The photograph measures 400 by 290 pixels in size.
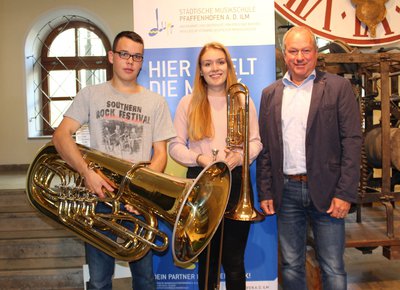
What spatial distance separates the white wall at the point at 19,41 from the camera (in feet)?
22.6

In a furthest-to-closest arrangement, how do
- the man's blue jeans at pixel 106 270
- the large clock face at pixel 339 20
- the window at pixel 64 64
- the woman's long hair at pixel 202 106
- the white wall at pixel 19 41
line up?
1. the window at pixel 64 64
2. the white wall at pixel 19 41
3. the large clock face at pixel 339 20
4. the woman's long hair at pixel 202 106
5. the man's blue jeans at pixel 106 270

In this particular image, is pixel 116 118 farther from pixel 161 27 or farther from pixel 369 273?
pixel 369 273

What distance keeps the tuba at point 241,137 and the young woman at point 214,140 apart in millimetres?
33

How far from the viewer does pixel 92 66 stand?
7.42 metres

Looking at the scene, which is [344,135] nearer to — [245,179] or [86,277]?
[245,179]

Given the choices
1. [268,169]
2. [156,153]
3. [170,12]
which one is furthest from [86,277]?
[170,12]

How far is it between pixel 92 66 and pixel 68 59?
1.46ft

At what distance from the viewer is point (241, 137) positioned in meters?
2.17

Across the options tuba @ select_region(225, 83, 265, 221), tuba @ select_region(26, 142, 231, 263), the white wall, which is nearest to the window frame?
the white wall

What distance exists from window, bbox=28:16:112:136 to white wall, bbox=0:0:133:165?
0.35 m

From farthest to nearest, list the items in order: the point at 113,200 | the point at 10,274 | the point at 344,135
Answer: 1. the point at 10,274
2. the point at 344,135
3. the point at 113,200

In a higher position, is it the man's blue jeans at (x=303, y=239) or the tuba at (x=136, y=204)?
the tuba at (x=136, y=204)

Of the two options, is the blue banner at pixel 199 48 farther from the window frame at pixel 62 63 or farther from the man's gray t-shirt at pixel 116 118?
the window frame at pixel 62 63

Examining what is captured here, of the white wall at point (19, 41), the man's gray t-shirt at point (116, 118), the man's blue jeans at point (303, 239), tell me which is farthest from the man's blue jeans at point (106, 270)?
the white wall at point (19, 41)
